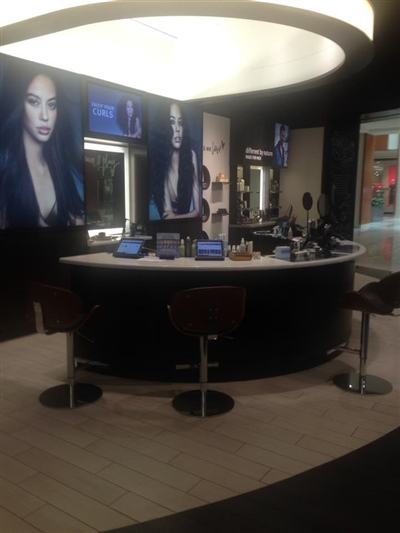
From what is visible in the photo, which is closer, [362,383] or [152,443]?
[152,443]

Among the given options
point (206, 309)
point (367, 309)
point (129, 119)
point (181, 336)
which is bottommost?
point (181, 336)

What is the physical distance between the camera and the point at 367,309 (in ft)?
11.4

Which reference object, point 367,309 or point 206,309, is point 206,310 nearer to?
point 206,309

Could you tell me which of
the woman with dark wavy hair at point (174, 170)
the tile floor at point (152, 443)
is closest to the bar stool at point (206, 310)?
the tile floor at point (152, 443)

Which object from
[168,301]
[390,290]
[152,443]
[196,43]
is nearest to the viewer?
[152,443]

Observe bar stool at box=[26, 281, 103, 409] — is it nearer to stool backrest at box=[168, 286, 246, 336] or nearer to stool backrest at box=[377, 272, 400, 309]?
stool backrest at box=[168, 286, 246, 336]

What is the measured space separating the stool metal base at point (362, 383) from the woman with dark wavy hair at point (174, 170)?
4.01 meters

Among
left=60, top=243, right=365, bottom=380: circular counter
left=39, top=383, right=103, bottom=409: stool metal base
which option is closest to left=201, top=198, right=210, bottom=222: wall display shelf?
left=60, top=243, right=365, bottom=380: circular counter

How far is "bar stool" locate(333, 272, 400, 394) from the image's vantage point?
3391 mm

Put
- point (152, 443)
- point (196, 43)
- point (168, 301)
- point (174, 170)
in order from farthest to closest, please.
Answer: point (174, 170)
point (196, 43)
point (168, 301)
point (152, 443)

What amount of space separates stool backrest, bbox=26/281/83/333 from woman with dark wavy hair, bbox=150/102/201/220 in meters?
3.89

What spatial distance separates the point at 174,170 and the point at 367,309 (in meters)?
4.43

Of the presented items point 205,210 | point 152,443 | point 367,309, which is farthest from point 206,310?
point 205,210

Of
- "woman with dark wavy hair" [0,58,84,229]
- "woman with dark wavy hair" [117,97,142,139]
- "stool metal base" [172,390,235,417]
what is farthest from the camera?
"woman with dark wavy hair" [117,97,142,139]
